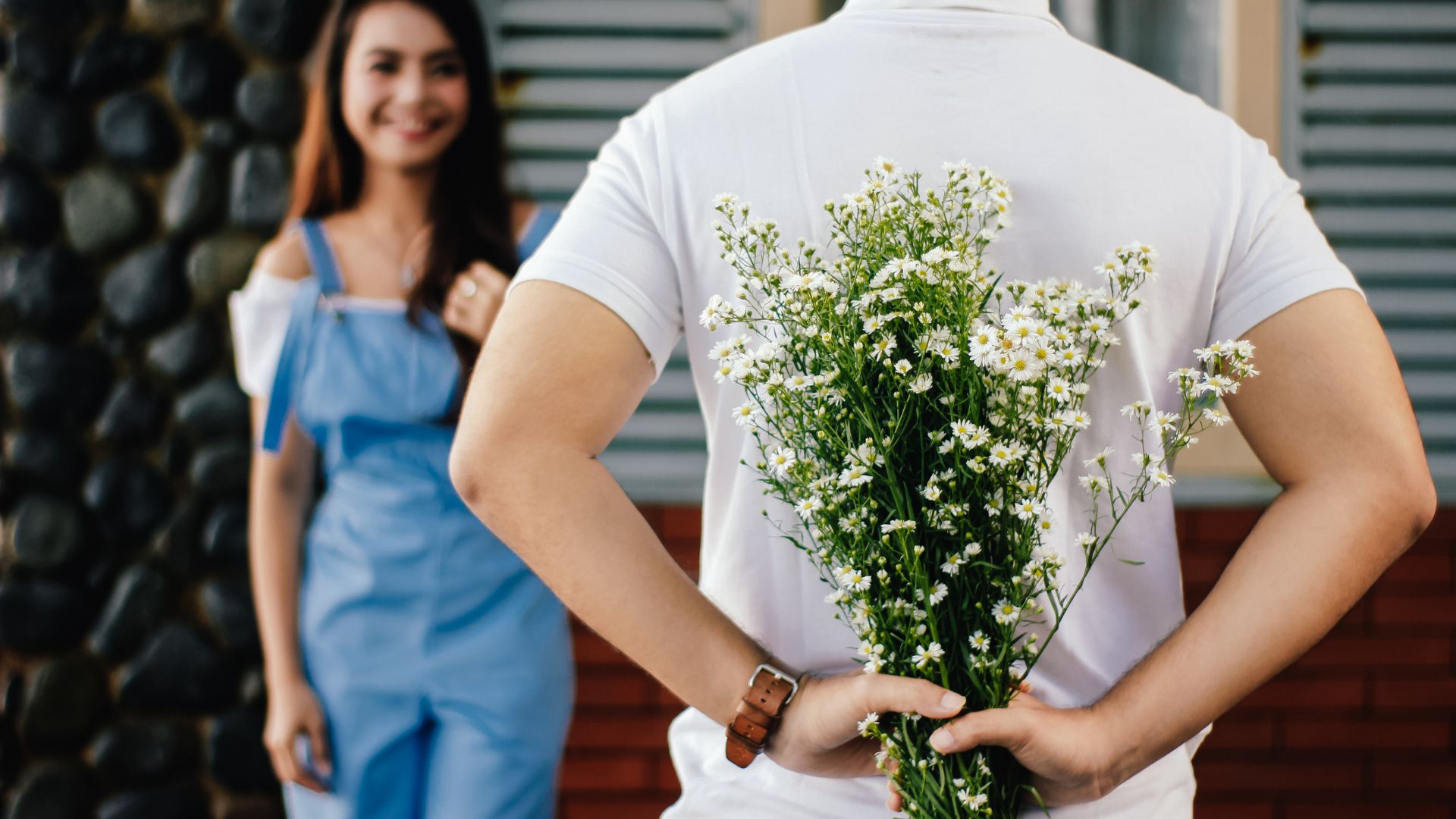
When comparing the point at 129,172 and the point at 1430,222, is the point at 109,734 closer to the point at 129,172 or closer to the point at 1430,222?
the point at 129,172

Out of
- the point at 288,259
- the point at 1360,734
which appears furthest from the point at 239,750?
the point at 1360,734

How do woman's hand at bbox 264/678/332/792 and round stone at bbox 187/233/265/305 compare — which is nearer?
woman's hand at bbox 264/678/332/792

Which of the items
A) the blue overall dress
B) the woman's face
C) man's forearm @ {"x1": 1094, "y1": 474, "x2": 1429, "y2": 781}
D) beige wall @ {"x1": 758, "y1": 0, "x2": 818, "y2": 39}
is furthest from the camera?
beige wall @ {"x1": 758, "y1": 0, "x2": 818, "y2": 39}

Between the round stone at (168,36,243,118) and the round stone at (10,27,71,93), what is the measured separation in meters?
0.29

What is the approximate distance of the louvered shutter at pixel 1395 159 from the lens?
9.82 ft

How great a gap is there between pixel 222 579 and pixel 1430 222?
326 centimetres

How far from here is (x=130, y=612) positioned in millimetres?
3096

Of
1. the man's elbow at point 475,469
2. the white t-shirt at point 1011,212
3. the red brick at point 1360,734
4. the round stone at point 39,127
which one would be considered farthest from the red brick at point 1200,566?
the round stone at point 39,127

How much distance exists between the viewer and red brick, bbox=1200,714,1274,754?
3025 mm

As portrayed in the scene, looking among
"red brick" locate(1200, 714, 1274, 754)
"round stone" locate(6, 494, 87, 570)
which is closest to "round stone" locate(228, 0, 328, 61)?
"round stone" locate(6, 494, 87, 570)

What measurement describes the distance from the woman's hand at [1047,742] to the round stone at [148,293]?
2.67 metres

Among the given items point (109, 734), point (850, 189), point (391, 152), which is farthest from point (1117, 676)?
point (109, 734)

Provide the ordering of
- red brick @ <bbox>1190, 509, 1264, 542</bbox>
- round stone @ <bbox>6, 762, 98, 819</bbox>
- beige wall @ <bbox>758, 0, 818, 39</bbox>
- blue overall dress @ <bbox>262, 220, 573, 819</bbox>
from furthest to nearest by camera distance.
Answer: round stone @ <bbox>6, 762, 98, 819</bbox>, red brick @ <bbox>1190, 509, 1264, 542</bbox>, beige wall @ <bbox>758, 0, 818, 39</bbox>, blue overall dress @ <bbox>262, 220, 573, 819</bbox>

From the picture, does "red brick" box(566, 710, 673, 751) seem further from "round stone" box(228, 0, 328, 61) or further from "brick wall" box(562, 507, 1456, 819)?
"round stone" box(228, 0, 328, 61)
